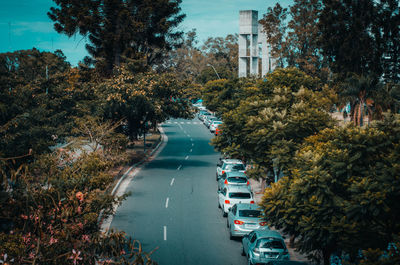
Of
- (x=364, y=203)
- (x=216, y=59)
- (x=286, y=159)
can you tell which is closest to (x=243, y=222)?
(x=286, y=159)

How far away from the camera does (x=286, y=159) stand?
1931 cm

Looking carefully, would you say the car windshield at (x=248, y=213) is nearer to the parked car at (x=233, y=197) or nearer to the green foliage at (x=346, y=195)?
the parked car at (x=233, y=197)

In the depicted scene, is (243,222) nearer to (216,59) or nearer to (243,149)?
(243,149)

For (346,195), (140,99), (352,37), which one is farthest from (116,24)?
(346,195)

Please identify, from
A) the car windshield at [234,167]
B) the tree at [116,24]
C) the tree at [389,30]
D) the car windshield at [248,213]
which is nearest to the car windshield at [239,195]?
the car windshield at [248,213]

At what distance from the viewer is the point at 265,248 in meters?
15.8

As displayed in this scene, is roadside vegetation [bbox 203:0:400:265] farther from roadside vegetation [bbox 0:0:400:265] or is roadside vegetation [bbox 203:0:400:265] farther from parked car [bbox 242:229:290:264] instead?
parked car [bbox 242:229:290:264]

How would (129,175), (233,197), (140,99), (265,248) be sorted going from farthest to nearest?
(129,175)
(140,99)
(233,197)
(265,248)

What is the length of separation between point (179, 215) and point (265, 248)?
28.2 feet

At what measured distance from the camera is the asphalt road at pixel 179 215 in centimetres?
1806

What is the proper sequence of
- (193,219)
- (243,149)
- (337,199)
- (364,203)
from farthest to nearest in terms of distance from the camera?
1. (243,149)
2. (193,219)
3. (337,199)
4. (364,203)

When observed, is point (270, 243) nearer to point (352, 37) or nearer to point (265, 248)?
point (265, 248)

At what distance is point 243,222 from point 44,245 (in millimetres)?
12138

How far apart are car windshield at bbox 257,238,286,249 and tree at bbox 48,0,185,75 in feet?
78.8
